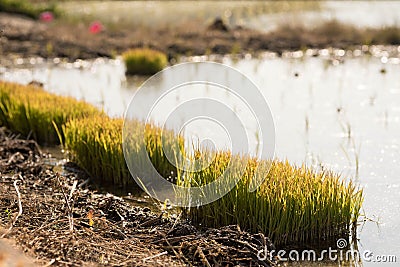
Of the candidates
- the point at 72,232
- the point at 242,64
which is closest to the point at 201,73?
the point at 242,64

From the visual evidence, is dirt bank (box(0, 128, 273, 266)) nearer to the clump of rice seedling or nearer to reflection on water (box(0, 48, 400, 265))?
the clump of rice seedling

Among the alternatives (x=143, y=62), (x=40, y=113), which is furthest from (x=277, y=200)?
(x=143, y=62)

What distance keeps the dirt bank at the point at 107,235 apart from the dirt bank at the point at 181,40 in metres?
9.15

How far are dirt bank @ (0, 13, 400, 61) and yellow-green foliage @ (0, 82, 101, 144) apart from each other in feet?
20.4

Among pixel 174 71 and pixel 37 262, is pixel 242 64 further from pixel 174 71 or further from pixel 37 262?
pixel 37 262

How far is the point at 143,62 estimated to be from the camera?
40.3 ft

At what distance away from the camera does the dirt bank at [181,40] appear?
48.4 feet

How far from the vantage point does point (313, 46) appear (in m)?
15.2

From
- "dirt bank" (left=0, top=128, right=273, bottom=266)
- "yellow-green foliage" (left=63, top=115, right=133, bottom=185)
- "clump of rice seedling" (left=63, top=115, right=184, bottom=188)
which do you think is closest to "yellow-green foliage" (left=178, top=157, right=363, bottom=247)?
"dirt bank" (left=0, top=128, right=273, bottom=266)

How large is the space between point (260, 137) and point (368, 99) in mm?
2510

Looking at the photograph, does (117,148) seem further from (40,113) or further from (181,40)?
(181,40)

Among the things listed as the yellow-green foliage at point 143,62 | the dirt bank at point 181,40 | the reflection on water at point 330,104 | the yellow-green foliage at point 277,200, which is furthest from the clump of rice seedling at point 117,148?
the dirt bank at point 181,40

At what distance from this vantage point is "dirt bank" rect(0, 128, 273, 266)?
3.88 metres

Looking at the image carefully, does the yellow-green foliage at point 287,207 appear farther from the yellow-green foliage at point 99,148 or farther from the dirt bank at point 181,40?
the dirt bank at point 181,40
